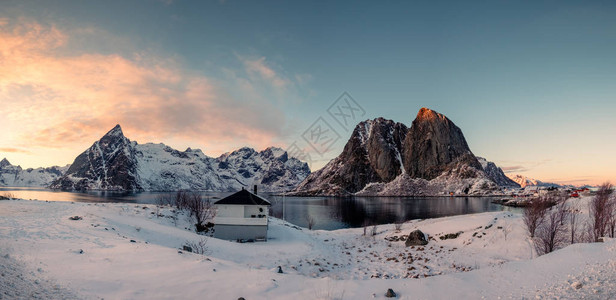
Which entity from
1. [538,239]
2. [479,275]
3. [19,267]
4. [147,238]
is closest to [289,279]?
[479,275]

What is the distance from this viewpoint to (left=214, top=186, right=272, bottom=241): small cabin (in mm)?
34438

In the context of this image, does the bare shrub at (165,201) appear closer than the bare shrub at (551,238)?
No

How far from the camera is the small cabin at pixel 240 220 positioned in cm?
3444

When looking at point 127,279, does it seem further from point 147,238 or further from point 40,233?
point 147,238

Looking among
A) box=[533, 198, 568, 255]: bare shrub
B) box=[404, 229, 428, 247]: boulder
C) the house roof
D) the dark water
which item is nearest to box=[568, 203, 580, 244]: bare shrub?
box=[533, 198, 568, 255]: bare shrub

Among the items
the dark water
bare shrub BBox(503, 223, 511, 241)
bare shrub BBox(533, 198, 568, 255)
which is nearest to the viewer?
bare shrub BBox(533, 198, 568, 255)

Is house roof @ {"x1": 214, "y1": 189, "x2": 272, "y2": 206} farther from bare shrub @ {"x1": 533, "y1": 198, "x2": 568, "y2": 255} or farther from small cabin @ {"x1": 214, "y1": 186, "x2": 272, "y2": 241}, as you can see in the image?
bare shrub @ {"x1": 533, "y1": 198, "x2": 568, "y2": 255}

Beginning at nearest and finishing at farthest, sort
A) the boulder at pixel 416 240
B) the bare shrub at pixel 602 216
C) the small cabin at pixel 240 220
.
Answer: the bare shrub at pixel 602 216
the boulder at pixel 416 240
the small cabin at pixel 240 220

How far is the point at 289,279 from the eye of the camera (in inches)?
Answer: 481

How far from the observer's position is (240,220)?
34812 millimetres

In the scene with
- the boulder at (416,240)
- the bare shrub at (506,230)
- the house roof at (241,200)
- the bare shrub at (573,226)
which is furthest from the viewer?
the house roof at (241,200)

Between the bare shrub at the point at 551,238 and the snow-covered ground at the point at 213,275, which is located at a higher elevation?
the snow-covered ground at the point at 213,275

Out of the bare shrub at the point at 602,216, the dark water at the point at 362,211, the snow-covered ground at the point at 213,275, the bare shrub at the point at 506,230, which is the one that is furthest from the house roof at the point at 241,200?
the bare shrub at the point at 602,216

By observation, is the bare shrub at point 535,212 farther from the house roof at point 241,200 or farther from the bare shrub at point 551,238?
the house roof at point 241,200
